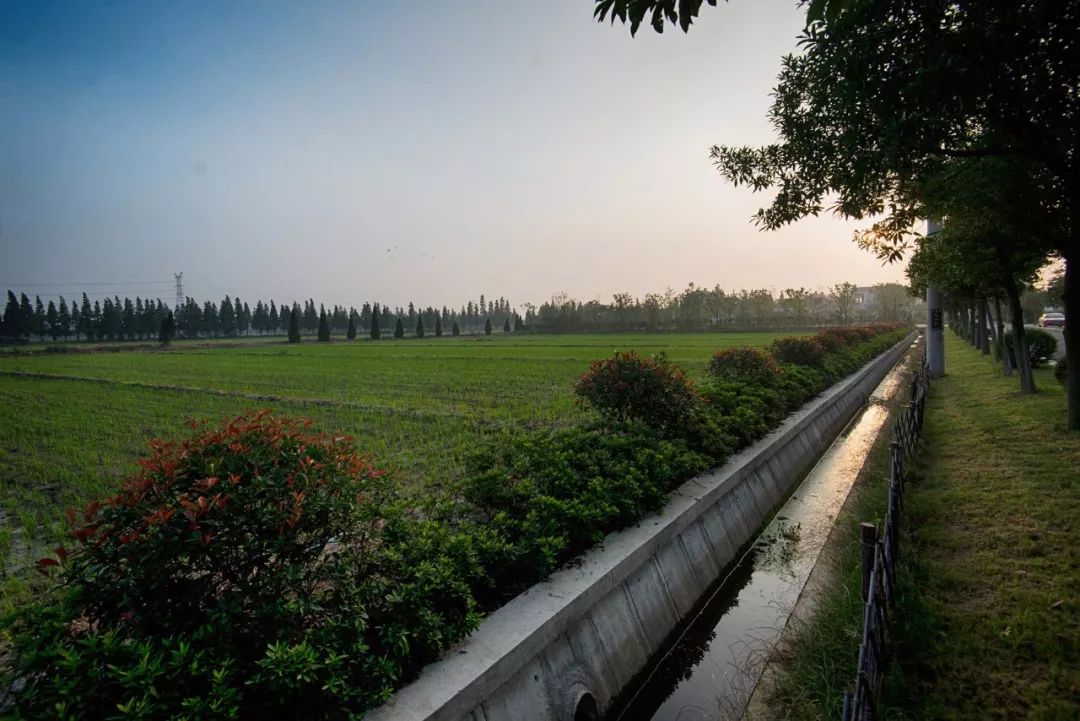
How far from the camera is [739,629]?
5145 mm

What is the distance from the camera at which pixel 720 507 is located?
6.55m

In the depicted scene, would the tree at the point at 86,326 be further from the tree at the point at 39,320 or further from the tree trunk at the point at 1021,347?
the tree trunk at the point at 1021,347

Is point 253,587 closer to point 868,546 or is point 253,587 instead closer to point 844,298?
point 868,546

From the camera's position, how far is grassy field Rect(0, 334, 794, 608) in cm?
811

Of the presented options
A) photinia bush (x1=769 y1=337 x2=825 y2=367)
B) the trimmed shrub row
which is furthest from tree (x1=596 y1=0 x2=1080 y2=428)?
photinia bush (x1=769 y1=337 x2=825 y2=367)

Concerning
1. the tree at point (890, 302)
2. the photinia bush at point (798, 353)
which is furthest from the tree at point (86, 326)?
the tree at point (890, 302)

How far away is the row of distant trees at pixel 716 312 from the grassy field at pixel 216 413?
65.0 m

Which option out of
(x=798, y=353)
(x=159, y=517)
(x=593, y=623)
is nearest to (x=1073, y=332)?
(x=798, y=353)

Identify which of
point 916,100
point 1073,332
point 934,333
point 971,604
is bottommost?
point 971,604

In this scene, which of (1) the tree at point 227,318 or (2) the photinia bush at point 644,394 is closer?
(2) the photinia bush at point 644,394

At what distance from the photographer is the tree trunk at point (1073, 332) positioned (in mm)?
8086

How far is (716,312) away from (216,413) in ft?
322

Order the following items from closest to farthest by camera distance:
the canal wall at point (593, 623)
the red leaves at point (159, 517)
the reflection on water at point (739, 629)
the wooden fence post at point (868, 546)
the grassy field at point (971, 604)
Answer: the red leaves at point (159, 517) < the canal wall at point (593, 623) < the grassy field at point (971, 604) < the wooden fence post at point (868, 546) < the reflection on water at point (739, 629)

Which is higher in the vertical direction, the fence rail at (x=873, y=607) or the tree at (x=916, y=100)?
the tree at (x=916, y=100)
